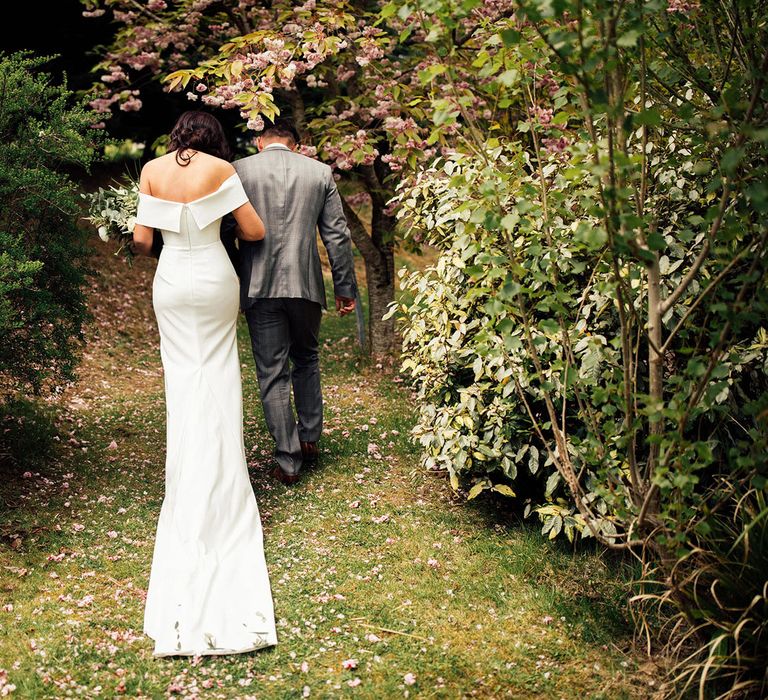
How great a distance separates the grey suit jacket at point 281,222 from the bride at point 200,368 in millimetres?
375

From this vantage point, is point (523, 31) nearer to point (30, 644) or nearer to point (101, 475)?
point (30, 644)

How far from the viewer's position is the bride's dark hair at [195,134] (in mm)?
4387

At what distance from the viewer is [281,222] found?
16.5 feet

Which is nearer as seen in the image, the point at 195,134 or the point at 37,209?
the point at 195,134

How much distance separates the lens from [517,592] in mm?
3959

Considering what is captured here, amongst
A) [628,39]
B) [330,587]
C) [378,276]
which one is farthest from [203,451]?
[378,276]

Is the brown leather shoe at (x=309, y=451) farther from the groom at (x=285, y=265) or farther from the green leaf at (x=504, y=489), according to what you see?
the green leaf at (x=504, y=489)

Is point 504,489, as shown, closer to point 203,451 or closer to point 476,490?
point 476,490

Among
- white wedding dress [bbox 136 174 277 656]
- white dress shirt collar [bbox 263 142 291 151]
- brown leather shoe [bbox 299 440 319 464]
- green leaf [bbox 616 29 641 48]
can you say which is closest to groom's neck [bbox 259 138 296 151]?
white dress shirt collar [bbox 263 142 291 151]

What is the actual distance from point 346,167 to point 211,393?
2.89 meters

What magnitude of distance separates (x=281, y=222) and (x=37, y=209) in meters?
1.39

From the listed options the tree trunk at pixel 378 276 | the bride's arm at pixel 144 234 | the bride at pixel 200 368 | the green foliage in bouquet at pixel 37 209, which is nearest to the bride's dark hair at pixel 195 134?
the bride at pixel 200 368

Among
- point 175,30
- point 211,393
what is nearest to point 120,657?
point 211,393

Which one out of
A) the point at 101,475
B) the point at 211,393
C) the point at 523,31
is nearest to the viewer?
the point at 523,31
